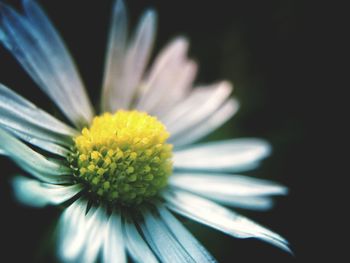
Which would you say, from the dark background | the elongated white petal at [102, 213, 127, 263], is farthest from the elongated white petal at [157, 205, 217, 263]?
the dark background

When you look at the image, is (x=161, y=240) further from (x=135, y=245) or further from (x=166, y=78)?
(x=166, y=78)

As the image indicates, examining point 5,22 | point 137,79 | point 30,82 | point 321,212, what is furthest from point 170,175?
point 321,212

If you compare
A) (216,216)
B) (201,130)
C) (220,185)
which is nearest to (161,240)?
(216,216)

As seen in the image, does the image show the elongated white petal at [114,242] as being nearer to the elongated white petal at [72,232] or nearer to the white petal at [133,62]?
the elongated white petal at [72,232]

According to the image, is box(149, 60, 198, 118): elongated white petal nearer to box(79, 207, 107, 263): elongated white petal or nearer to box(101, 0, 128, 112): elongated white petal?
box(101, 0, 128, 112): elongated white petal

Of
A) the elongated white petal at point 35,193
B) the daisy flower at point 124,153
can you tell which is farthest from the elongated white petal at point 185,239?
the elongated white petal at point 35,193
